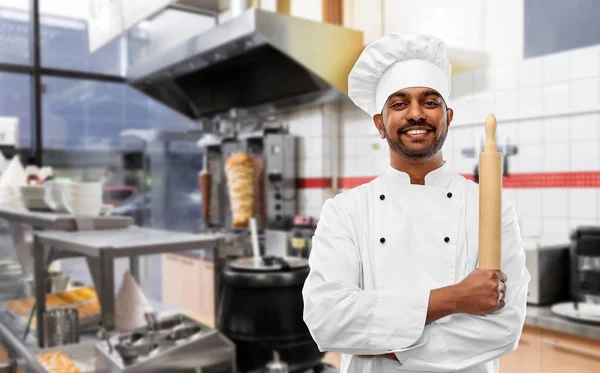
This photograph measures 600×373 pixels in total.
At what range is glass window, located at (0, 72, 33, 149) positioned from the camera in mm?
4602

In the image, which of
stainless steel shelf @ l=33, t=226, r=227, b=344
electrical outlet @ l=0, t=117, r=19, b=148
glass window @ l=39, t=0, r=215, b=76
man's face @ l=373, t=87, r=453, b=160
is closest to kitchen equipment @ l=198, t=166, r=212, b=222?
glass window @ l=39, t=0, r=215, b=76

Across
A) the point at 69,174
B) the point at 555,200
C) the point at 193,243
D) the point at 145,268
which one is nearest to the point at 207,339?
the point at 193,243

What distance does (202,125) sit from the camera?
535cm

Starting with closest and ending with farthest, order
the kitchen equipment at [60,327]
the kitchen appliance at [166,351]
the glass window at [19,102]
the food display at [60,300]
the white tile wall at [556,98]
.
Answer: the kitchen appliance at [166,351], the kitchen equipment at [60,327], the food display at [60,300], the white tile wall at [556,98], the glass window at [19,102]

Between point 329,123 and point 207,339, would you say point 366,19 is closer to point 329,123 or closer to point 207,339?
point 329,123

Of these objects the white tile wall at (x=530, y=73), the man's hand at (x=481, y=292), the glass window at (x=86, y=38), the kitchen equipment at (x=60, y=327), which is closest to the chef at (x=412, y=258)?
the man's hand at (x=481, y=292)

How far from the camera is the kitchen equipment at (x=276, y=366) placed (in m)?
1.48

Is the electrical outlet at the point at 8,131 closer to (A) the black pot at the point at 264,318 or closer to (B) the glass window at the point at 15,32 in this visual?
(B) the glass window at the point at 15,32

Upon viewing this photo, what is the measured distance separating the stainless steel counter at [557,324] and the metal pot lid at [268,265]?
1.03 m

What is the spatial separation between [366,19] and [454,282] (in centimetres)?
309

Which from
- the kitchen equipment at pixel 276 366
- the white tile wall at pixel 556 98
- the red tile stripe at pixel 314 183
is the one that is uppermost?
the white tile wall at pixel 556 98

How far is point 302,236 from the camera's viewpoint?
369cm

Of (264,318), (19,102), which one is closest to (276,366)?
(264,318)

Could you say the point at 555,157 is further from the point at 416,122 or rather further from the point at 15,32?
the point at 15,32
